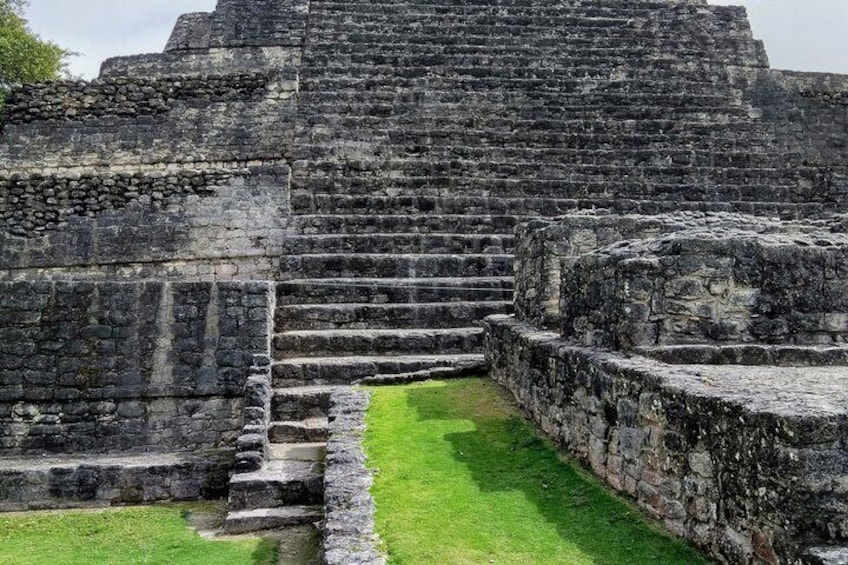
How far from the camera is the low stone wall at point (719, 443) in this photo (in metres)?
3.55

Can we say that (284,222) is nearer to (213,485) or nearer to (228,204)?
(228,204)

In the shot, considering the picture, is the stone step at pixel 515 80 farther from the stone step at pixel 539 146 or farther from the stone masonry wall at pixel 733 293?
the stone masonry wall at pixel 733 293

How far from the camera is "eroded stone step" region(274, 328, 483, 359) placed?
32.9 ft

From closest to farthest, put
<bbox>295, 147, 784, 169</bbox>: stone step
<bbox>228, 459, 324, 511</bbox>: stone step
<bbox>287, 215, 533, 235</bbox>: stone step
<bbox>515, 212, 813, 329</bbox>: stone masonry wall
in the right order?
1. <bbox>228, 459, 324, 511</bbox>: stone step
2. <bbox>515, 212, 813, 329</bbox>: stone masonry wall
3. <bbox>287, 215, 533, 235</bbox>: stone step
4. <bbox>295, 147, 784, 169</bbox>: stone step

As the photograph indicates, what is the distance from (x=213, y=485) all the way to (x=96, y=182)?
24.8 feet

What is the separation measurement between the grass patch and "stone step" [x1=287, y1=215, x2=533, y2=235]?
584cm

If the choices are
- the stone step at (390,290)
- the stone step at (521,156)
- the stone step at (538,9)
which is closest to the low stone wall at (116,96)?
the stone step at (521,156)

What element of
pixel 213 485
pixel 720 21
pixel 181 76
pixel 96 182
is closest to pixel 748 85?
pixel 720 21

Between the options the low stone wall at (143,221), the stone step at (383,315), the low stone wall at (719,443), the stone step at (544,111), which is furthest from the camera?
the stone step at (544,111)

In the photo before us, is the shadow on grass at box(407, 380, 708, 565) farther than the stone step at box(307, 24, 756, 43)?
No

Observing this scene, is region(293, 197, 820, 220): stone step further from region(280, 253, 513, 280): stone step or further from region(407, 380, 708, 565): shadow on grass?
region(407, 380, 708, 565): shadow on grass

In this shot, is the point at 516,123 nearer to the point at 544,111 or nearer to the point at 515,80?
the point at 544,111

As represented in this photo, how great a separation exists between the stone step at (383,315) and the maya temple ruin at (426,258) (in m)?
0.03

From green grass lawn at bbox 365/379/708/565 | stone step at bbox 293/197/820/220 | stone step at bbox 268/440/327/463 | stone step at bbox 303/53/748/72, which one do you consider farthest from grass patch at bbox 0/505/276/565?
stone step at bbox 303/53/748/72
